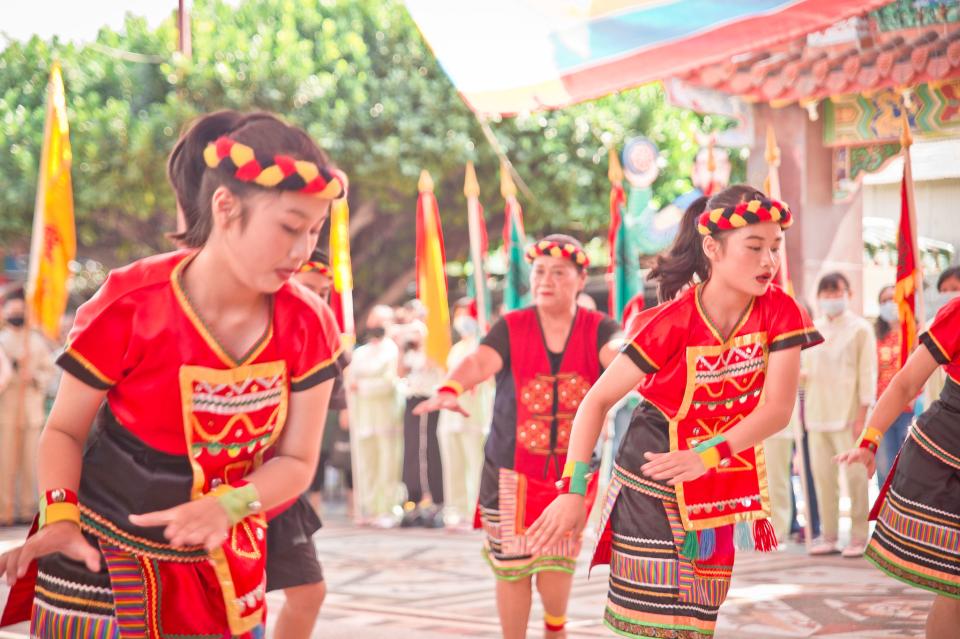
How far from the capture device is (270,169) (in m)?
2.64

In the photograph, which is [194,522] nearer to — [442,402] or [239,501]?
[239,501]

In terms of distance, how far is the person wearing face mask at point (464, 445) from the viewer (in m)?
10.5

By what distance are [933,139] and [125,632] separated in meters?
6.52

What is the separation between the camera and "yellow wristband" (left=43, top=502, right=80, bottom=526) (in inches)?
103

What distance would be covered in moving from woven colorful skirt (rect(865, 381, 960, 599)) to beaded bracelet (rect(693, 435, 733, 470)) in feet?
3.62

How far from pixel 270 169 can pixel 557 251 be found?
2.92 meters

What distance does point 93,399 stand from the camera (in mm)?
2697

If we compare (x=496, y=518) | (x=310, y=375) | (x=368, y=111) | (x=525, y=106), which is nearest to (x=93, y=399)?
(x=310, y=375)

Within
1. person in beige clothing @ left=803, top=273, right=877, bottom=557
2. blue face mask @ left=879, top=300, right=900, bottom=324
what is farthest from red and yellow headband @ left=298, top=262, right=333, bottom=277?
blue face mask @ left=879, top=300, right=900, bottom=324

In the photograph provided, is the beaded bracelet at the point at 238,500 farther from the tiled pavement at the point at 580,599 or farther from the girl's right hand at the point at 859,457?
the tiled pavement at the point at 580,599

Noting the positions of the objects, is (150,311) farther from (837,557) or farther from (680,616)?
(837,557)

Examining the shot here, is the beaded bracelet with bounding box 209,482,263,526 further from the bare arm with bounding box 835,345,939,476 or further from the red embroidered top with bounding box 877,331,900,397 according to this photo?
the red embroidered top with bounding box 877,331,900,397

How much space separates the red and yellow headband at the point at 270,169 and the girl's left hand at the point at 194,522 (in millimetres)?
708

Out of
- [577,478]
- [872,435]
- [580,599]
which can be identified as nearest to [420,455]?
[580,599]
